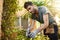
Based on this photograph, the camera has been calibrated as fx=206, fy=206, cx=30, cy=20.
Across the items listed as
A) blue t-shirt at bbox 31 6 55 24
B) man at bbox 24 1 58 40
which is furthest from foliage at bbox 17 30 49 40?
blue t-shirt at bbox 31 6 55 24

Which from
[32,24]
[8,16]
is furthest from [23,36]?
[8,16]

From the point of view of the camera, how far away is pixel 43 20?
4020 millimetres

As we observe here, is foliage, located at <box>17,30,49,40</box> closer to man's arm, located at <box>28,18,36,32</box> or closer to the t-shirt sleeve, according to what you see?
man's arm, located at <box>28,18,36,32</box>

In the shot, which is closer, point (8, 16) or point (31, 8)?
point (31, 8)

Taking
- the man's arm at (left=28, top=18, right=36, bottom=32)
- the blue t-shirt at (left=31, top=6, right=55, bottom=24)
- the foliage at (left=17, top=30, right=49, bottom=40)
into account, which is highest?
the blue t-shirt at (left=31, top=6, right=55, bottom=24)

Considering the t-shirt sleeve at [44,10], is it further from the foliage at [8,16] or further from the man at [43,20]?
the foliage at [8,16]

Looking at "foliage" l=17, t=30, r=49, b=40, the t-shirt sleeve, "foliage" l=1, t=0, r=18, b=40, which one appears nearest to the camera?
the t-shirt sleeve

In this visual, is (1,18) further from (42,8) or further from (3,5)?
(42,8)

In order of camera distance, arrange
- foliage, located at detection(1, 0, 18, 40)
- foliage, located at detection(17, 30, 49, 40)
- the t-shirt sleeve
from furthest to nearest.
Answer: foliage, located at detection(1, 0, 18, 40) < foliage, located at detection(17, 30, 49, 40) < the t-shirt sleeve

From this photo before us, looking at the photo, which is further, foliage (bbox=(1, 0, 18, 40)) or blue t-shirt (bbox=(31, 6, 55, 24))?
foliage (bbox=(1, 0, 18, 40))

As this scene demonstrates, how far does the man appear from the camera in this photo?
3996 mm

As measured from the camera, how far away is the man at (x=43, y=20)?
A: 400cm

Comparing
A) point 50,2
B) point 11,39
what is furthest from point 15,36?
point 50,2

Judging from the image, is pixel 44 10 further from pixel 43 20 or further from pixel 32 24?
pixel 32 24
